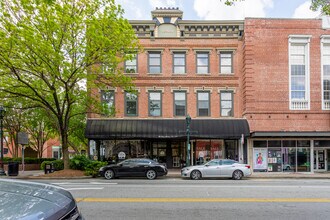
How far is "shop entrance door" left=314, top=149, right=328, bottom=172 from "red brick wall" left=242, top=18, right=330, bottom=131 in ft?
6.11

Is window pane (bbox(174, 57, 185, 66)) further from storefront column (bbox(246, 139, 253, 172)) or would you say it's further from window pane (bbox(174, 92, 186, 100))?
storefront column (bbox(246, 139, 253, 172))

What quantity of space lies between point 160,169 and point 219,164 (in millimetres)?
3480

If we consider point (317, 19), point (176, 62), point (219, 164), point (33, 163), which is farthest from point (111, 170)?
point (317, 19)

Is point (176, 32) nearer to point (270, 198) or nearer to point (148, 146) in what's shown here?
point (148, 146)

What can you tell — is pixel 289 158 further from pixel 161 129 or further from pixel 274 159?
pixel 161 129

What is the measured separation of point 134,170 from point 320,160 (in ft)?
48.4

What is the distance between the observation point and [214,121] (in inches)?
965

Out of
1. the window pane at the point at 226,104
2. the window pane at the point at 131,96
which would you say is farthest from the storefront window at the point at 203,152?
the window pane at the point at 131,96

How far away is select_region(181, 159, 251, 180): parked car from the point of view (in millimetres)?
18777

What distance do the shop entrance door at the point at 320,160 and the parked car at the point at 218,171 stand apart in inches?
336

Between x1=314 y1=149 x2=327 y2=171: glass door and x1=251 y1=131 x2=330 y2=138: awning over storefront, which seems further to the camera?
x1=314 y1=149 x2=327 y2=171: glass door

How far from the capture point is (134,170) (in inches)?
740

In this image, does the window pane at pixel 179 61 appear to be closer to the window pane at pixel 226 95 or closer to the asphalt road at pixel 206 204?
the window pane at pixel 226 95

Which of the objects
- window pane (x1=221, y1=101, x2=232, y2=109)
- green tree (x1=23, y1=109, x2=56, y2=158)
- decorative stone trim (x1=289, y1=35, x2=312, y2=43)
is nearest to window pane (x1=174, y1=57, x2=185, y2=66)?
window pane (x1=221, y1=101, x2=232, y2=109)
